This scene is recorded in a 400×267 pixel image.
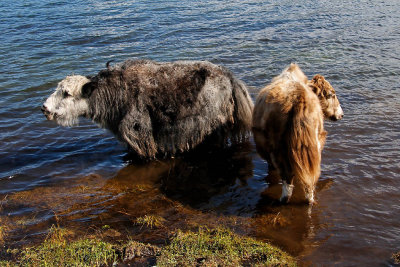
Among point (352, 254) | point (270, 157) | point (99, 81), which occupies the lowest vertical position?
point (352, 254)

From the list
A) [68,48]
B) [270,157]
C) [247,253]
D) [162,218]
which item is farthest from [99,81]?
[68,48]

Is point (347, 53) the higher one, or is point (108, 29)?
point (108, 29)

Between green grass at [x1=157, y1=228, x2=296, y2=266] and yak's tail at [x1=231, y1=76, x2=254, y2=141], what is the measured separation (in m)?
2.72

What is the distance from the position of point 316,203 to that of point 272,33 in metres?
9.66

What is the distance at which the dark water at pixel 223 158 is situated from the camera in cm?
484

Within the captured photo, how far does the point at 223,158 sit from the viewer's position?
6.83m

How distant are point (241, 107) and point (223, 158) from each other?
99 cm

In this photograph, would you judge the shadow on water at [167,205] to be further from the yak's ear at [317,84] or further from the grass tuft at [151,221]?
the yak's ear at [317,84]

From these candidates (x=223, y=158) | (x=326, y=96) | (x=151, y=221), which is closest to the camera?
(x=151, y=221)

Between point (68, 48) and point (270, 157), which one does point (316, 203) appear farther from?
point (68, 48)

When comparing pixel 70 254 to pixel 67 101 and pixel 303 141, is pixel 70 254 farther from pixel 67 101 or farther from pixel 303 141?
pixel 67 101

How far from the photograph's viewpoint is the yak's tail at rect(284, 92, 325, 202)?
14.8 feet

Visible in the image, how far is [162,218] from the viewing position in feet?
16.4

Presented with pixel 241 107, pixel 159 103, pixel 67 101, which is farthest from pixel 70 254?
pixel 241 107
